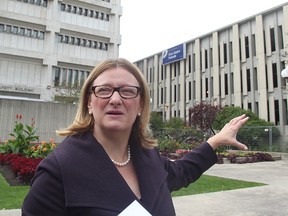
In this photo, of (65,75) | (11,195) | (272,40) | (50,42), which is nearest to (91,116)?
(11,195)

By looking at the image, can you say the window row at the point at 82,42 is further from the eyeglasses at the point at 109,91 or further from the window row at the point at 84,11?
the eyeglasses at the point at 109,91

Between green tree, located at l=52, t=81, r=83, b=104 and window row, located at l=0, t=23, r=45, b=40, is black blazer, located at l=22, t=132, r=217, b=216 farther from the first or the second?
window row, located at l=0, t=23, r=45, b=40

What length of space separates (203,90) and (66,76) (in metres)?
18.0

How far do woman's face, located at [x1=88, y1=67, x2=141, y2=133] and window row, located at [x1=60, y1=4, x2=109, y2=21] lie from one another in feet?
126

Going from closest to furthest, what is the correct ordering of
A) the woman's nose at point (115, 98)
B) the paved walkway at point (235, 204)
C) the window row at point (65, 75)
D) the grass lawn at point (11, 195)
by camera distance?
the woman's nose at point (115, 98) < the paved walkway at point (235, 204) < the grass lawn at point (11, 195) < the window row at point (65, 75)

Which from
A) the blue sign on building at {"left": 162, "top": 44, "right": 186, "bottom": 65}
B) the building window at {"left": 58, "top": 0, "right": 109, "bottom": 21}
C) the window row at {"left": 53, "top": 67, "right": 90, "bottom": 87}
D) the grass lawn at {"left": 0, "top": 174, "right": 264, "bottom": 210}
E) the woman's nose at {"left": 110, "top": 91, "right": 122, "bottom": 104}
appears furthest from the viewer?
the blue sign on building at {"left": 162, "top": 44, "right": 186, "bottom": 65}

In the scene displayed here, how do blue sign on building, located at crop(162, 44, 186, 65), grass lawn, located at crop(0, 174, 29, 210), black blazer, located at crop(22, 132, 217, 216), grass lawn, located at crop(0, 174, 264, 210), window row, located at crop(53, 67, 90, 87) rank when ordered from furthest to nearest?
blue sign on building, located at crop(162, 44, 186, 65), window row, located at crop(53, 67, 90, 87), grass lawn, located at crop(0, 174, 264, 210), grass lawn, located at crop(0, 174, 29, 210), black blazer, located at crop(22, 132, 217, 216)

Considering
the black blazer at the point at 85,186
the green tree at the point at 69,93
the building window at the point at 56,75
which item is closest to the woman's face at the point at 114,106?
the black blazer at the point at 85,186

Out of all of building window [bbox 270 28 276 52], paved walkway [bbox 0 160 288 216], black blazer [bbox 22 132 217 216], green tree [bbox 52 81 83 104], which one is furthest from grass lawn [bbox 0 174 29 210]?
building window [bbox 270 28 276 52]

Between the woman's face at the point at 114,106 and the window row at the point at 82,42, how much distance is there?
3716 cm

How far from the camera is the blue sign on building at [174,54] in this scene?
41.6 meters

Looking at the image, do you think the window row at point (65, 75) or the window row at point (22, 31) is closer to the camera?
the window row at point (22, 31)

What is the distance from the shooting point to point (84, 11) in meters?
38.1

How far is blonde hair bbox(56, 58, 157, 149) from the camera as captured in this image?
66.2 inches
